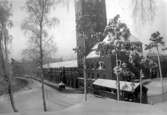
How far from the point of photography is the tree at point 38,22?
11.2 meters

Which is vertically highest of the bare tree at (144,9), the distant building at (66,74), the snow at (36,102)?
the bare tree at (144,9)

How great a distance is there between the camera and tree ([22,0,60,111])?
1118 centimetres

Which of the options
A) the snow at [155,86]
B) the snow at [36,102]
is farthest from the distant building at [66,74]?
the snow at [155,86]

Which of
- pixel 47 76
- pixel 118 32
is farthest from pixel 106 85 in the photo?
pixel 47 76

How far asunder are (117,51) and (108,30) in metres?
2.20

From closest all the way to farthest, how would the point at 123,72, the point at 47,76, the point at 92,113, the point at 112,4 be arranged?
the point at 92,113
the point at 112,4
the point at 123,72
the point at 47,76

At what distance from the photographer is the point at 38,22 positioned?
38.8 feet

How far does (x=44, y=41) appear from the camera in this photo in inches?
476

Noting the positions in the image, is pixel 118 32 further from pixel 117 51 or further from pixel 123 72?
pixel 123 72

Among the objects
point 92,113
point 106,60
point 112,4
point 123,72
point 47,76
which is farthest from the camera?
point 47,76

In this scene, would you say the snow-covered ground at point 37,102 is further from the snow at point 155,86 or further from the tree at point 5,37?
the snow at point 155,86

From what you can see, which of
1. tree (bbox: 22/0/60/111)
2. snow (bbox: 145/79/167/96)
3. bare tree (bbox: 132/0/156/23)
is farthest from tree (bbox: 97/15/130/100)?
snow (bbox: 145/79/167/96)

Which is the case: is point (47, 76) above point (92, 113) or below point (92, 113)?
below

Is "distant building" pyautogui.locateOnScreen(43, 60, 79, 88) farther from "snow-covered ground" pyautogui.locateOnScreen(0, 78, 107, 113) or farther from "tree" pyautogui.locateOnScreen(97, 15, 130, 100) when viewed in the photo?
"tree" pyautogui.locateOnScreen(97, 15, 130, 100)
